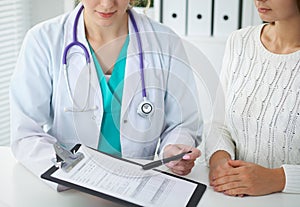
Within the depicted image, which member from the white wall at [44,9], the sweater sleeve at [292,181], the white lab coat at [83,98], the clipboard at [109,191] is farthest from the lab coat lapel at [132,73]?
the white wall at [44,9]

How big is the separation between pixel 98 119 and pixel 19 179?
Result: 24 cm

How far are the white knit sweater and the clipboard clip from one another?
36 centimetres

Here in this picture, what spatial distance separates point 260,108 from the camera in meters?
1.34

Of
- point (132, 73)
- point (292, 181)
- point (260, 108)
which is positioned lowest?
point (292, 181)

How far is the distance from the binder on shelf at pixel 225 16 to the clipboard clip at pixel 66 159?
52.0 inches

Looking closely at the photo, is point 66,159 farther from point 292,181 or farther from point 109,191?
point 292,181

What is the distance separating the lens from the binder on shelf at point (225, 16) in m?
2.26

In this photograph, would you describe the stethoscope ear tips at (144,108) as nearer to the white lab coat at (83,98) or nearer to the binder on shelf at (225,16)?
the white lab coat at (83,98)

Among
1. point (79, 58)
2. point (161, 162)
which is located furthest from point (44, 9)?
point (161, 162)

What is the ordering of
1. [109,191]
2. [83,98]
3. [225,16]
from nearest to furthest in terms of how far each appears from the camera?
1. [109,191]
2. [83,98]
3. [225,16]

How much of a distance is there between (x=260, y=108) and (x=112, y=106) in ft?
1.29

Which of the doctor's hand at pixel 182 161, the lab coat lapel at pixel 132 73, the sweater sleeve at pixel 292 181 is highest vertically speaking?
the lab coat lapel at pixel 132 73

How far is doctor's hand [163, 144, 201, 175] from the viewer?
121 centimetres

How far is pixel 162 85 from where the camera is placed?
131cm
